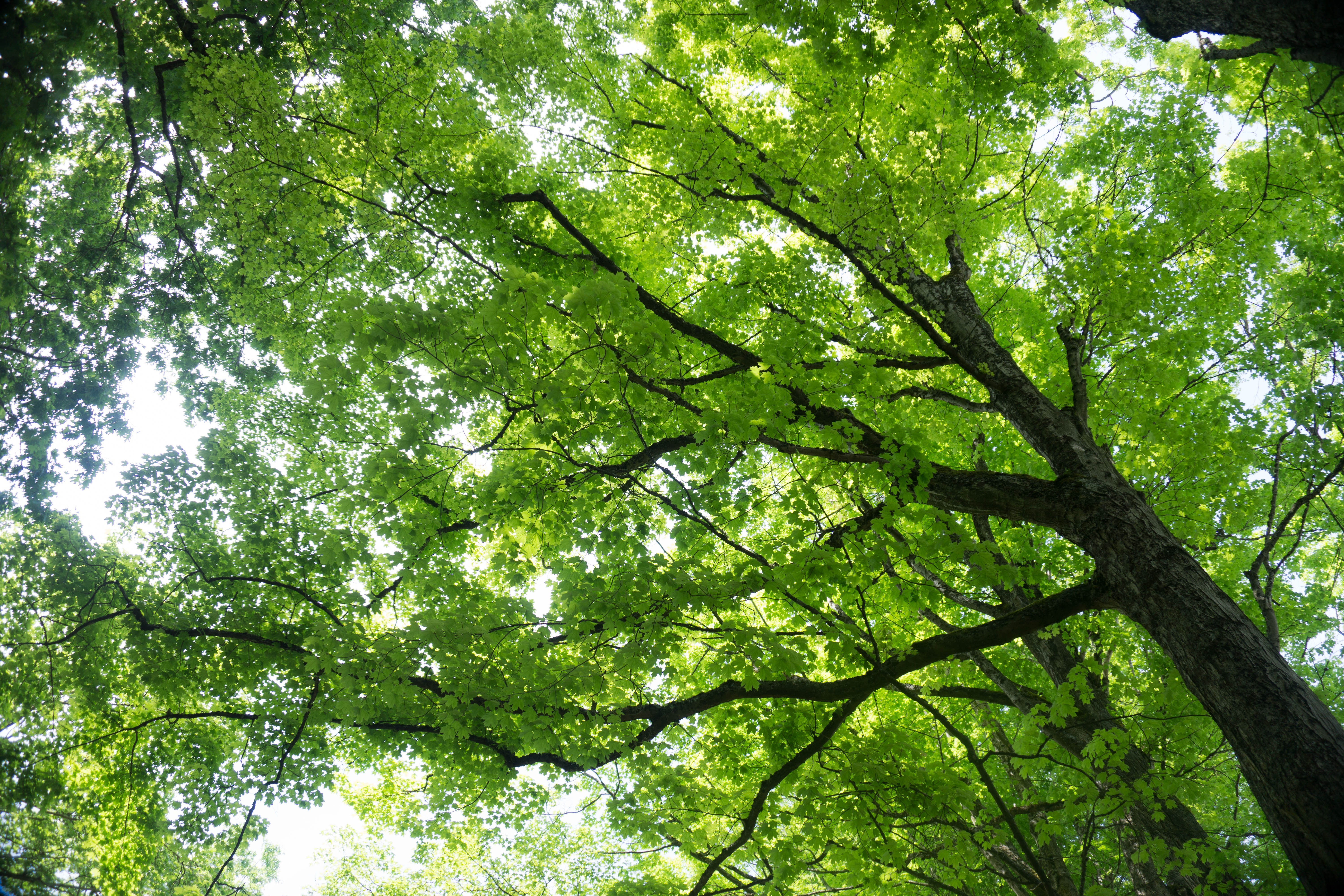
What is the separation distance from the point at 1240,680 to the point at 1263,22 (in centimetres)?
303

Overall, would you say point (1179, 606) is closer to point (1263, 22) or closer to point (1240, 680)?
point (1240, 680)

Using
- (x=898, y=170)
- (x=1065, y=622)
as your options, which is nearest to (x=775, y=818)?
(x=1065, y=622)

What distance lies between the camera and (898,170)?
6.22m

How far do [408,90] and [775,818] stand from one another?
7.51m

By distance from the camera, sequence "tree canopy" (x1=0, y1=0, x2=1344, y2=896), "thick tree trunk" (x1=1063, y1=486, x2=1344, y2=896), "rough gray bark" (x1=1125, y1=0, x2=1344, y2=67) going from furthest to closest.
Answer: "tree canopy" (x1=0, y1=0, x2=1344, y2=896), "thick tree trunk" (x1=1063, y1=486, x2=1344, y2=896), "rough gray bark" (x1=1125, y1=0, x2=1344, y2=67)

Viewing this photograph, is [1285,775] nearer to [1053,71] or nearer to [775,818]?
[775,818]

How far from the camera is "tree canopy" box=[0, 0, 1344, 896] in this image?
13.2ft

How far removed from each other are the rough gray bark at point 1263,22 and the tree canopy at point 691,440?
1002 mm

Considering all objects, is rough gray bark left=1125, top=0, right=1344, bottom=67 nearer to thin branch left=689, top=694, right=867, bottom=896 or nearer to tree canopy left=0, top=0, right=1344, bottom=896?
tree canopy left=0, top=0, right=1344, bottom=896

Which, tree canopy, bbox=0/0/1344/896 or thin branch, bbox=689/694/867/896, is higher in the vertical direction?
tree canopy, bbox=0/0/1344/896

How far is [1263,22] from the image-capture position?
2523 mm

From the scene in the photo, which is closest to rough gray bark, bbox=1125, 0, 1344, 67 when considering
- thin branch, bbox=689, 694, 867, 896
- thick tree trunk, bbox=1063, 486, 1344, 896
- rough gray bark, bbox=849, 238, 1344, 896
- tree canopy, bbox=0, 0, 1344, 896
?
tree canopy, bbox=0, 0, 1344, 896

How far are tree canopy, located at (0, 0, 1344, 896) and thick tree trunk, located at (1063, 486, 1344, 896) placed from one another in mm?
26

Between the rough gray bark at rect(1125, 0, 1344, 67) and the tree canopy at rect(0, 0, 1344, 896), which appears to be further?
the tree canopy at rect(0, 0, 1344, 896)
